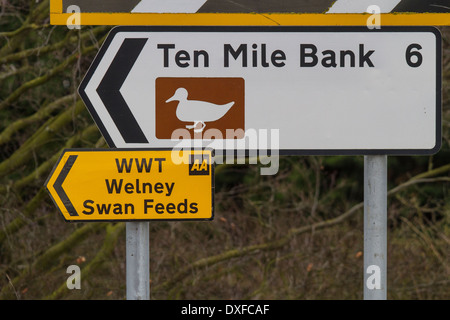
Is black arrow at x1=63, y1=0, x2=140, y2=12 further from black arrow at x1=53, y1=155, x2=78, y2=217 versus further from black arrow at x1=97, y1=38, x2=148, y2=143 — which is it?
black arrow at x1=53, y1=155, x2=78, y2=217

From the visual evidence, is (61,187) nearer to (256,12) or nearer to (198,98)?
(198,98)

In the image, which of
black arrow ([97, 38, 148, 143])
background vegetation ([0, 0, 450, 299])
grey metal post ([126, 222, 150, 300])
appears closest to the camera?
grey metal post ([126, 222, 150, 300])

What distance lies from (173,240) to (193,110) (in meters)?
5.44

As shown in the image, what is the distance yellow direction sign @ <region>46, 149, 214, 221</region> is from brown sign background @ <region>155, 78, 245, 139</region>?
0.28 feet

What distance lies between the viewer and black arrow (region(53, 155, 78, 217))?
5.94ft

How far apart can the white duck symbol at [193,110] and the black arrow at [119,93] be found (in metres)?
0.12

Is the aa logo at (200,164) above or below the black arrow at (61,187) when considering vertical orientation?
above

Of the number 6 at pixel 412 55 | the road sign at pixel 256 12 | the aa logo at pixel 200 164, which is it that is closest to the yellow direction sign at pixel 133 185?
the aa logo at pixel 200 164

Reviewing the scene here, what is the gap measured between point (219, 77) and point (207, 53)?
78 mm

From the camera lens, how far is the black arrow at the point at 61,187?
181 cm

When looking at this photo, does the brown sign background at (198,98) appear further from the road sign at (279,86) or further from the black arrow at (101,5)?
the black arrow at (101,5)

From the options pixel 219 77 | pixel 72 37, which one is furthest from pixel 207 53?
pixel 72 37

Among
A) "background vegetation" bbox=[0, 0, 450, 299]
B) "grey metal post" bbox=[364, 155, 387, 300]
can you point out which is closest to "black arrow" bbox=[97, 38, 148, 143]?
"grey metal post" bbox=[364, 155, 387, 300]

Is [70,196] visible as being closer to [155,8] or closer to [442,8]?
[155,8]
